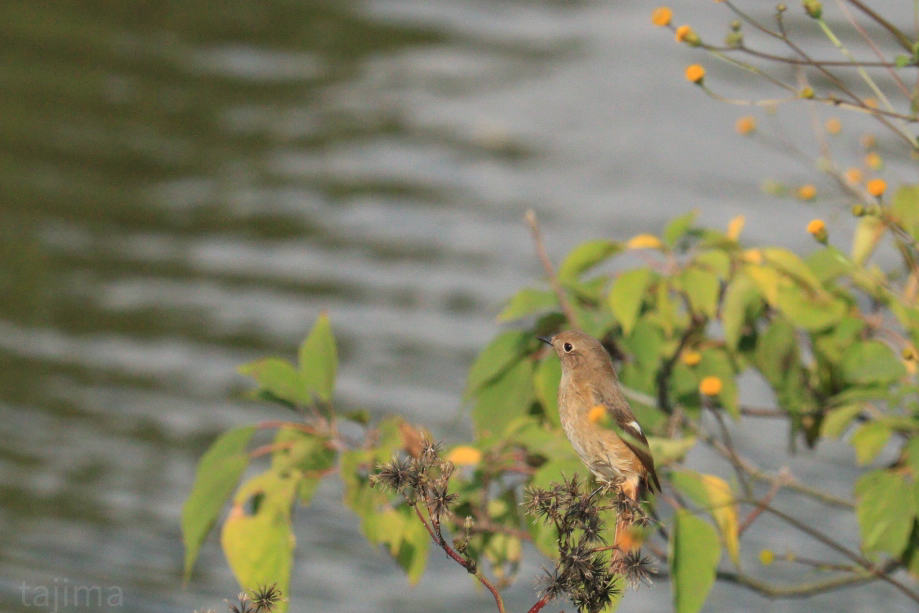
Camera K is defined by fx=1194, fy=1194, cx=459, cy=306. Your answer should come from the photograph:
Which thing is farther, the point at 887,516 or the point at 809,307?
the point at 809,307

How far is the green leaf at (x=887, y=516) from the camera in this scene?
323 cm

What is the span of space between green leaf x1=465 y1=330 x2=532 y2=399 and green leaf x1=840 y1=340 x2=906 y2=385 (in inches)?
37.6

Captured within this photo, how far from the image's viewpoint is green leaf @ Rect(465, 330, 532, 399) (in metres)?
3.62

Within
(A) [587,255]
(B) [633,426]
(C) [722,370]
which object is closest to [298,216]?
(A) [587,255]

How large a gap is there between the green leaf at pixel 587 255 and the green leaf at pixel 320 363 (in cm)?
76

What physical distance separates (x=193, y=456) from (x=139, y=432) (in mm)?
515

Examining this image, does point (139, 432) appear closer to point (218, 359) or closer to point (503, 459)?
point (218, 359)

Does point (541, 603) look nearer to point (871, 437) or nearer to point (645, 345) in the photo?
point (645, 345)

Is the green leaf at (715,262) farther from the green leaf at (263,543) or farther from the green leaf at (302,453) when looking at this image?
the green leaf at (263,543)

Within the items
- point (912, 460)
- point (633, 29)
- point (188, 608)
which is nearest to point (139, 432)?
point (188, 608)

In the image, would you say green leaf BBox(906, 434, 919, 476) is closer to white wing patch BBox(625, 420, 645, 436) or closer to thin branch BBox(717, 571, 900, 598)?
thin branch BBox(717, 571, 900, 598)

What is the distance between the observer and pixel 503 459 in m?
3.41

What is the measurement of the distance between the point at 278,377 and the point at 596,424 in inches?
50.3

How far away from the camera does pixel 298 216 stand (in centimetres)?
1062
